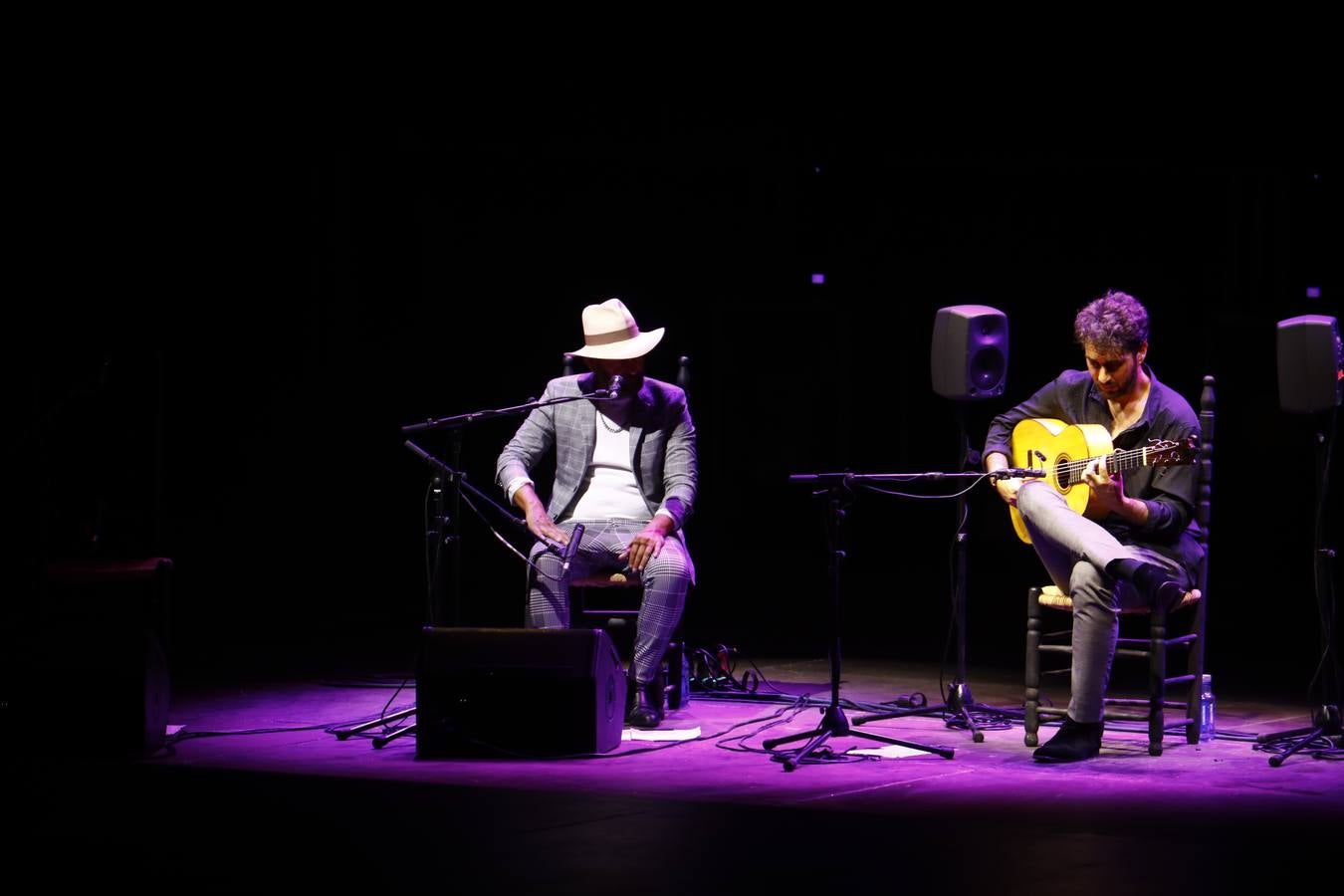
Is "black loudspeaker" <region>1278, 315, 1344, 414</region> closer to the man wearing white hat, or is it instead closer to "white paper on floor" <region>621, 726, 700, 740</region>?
the man wearing white hat

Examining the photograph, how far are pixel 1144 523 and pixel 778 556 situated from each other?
567cm

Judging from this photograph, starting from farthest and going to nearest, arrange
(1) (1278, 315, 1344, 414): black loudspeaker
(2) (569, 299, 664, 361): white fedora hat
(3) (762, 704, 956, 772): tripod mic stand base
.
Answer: (2) (569, 299, 664, 361): white fedora hat → (1) (1278, 315, 1344, 414): black loudspeaker → (3) (762, 704, 956, 772): tripod mic stand base

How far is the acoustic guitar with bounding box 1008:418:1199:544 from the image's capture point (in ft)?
15.1

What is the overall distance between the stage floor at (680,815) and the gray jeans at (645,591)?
30 centimetres

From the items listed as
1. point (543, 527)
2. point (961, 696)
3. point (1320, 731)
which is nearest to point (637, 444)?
point (543, 527)

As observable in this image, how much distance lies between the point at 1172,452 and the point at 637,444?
5.98 ft

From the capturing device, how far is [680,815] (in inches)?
144

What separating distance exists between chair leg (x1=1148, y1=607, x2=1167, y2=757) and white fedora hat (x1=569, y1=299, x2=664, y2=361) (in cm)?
189

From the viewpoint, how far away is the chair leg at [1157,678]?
15.2 ft

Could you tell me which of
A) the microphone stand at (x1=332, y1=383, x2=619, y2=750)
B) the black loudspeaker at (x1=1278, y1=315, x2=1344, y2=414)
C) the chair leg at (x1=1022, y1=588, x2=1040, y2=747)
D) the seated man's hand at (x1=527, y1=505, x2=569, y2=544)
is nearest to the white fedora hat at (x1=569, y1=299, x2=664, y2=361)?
the microphone stand at (x1=332, y1=383, x2=619, y2=750)

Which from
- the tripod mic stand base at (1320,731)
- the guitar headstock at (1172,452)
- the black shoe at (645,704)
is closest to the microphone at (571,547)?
the black shoe at (645,704)

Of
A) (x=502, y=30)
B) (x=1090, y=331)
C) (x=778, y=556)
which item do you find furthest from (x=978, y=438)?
(x=1090, y=331)

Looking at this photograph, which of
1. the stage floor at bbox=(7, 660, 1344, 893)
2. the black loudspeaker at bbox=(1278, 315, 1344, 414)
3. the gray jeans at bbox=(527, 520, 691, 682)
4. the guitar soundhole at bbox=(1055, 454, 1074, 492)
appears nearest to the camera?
the stage floor at bbox=(7, 660, 1344, 893)

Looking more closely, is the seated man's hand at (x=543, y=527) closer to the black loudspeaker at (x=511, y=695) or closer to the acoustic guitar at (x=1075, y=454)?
the black loudspeaker at (x=511, y=695)
